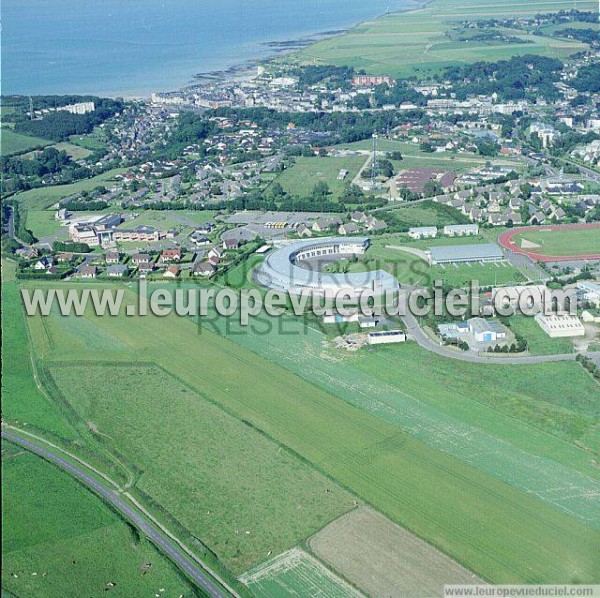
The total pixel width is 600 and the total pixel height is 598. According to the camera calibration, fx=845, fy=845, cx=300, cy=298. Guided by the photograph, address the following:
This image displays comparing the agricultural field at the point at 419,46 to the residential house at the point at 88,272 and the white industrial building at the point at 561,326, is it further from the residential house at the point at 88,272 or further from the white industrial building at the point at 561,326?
the white industrial building at the point at 561,326

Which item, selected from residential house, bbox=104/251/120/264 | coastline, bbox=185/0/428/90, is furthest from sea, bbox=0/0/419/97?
residential house, bbox=104/251/120/264

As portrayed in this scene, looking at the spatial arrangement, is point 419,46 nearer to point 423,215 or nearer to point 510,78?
point 510,78

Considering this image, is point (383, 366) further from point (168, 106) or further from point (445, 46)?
point (445, 46)

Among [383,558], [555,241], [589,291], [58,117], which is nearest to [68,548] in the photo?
[383,558]

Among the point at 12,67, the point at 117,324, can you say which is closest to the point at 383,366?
the point at 117,324

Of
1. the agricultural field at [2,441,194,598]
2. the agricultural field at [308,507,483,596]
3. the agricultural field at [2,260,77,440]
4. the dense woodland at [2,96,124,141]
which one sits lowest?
the agricultural field at [308,507,483,596]

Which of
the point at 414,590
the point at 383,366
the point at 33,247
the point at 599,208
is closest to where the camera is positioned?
the point at 414,590

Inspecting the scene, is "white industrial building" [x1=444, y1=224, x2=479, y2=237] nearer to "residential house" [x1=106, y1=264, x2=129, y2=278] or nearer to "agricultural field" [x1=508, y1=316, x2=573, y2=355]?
"agricultural field" [x1=508, y1=316, x2=573, y2=355]
